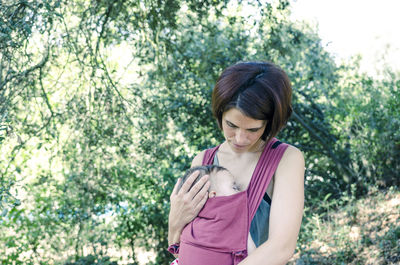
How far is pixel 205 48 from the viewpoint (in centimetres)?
571

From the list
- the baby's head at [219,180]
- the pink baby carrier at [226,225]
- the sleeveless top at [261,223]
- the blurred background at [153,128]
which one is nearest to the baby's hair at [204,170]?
the baby's head at [219,180]

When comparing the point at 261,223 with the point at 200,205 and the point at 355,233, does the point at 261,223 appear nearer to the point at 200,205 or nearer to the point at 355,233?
the point at 200,205

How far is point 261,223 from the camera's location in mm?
1914

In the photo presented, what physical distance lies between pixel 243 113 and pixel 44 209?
3.87 metres

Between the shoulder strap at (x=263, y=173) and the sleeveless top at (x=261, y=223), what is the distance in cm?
4

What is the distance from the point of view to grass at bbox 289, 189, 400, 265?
16.2 ft

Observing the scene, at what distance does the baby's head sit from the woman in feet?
0.16

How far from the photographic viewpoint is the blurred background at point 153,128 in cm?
430

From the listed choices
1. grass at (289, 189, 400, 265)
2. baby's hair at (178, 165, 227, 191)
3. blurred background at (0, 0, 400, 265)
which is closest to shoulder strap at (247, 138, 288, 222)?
baby's hair at (178, 165, 227, 191)

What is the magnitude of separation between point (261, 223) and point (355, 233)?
4.01 meters

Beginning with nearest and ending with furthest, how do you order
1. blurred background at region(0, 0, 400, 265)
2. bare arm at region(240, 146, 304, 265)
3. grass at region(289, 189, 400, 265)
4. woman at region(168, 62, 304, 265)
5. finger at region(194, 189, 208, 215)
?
1. bare arm at region(240, 146, 304, 265)
2. woman at region(168, 62, 304, 265)
3. finger at region(194, 189, 208, 215)
4. blurred background at region(0, 0, 400, 265)
5. grass at region(289, 189, 400, 265)

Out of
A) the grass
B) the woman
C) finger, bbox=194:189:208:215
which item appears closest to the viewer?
the woman

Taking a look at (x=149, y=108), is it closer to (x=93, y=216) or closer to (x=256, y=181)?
(x=93, y=216)

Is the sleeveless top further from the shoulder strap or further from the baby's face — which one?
the baby's face
